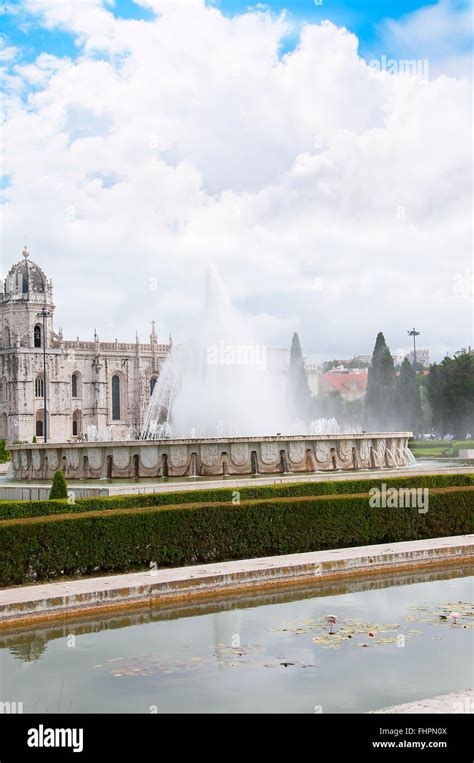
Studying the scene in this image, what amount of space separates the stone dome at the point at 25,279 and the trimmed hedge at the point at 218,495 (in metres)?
60.5

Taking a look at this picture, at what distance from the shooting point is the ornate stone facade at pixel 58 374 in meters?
70.5

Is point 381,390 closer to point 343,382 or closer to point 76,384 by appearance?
point 76,384

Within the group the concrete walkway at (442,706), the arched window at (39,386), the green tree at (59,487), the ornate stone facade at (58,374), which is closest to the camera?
the concrete walkway at (442,706)

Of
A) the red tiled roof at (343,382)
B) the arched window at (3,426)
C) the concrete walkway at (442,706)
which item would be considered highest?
the red tiled roof at (343,382)

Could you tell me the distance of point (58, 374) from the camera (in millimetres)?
72312

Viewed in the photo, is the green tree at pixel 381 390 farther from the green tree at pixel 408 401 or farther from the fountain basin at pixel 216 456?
the fountain basin at pixel 216 456

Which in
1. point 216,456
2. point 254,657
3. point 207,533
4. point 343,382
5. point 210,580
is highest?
point 343,382

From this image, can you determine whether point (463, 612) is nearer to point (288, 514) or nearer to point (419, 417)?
point (288, 514)

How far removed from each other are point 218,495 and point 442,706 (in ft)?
29.6

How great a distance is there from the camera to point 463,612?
9.48 meters

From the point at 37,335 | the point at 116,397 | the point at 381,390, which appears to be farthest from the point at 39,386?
the point at 381,390

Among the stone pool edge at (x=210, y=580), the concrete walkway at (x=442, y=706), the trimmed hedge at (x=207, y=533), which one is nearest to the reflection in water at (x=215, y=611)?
the stone pool edge at (x=210, y=580)
